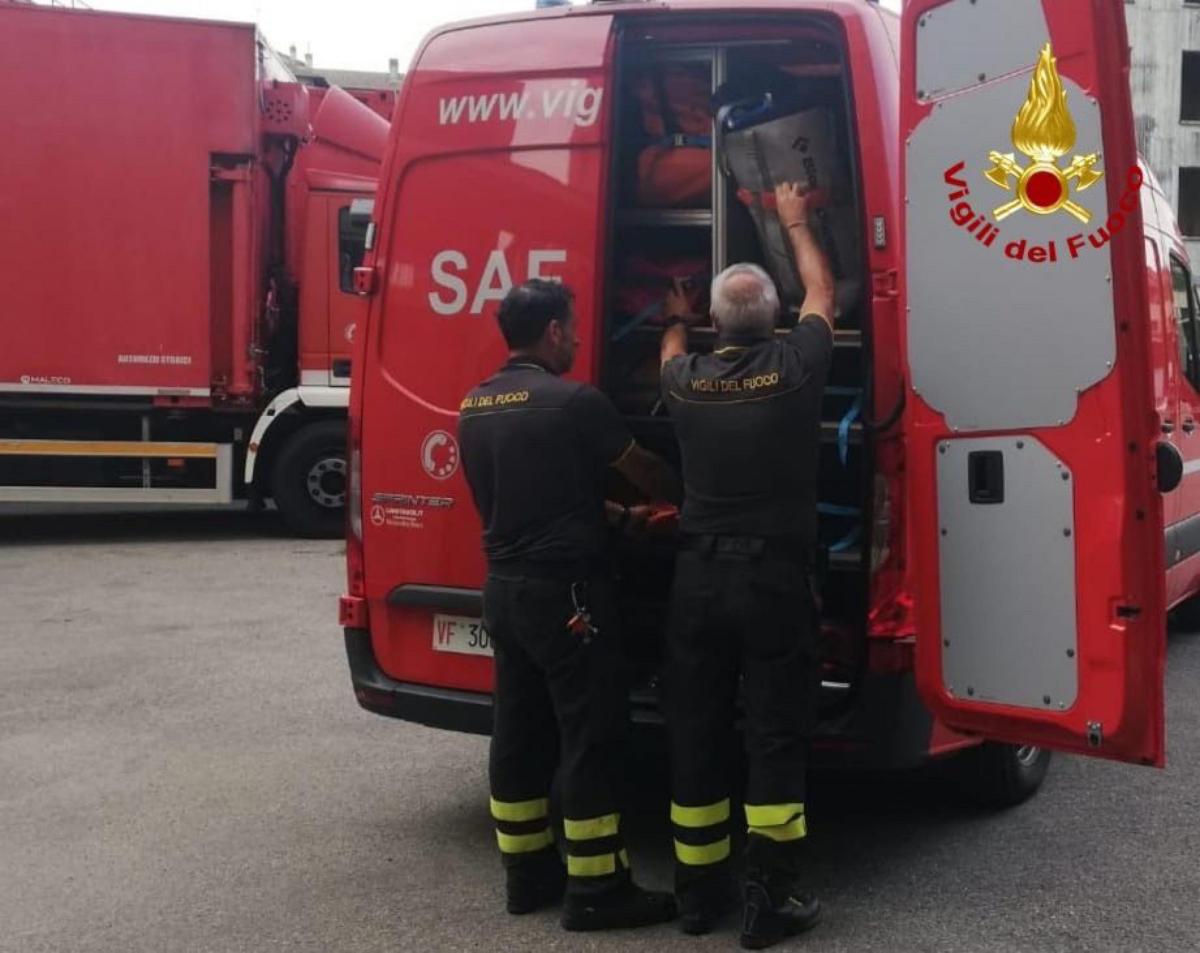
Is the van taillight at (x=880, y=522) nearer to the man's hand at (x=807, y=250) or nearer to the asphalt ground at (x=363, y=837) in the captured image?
the man's hand at (x=807, y=250)

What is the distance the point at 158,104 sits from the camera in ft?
33.3

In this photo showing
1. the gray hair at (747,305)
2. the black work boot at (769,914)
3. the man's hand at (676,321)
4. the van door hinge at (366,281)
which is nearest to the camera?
the black work boot at (769,914)

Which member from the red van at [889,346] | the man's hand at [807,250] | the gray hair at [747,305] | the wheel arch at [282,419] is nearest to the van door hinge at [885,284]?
the red van at [889,346]

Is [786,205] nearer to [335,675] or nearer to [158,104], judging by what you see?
[335,675]

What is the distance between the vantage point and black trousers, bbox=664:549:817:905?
3.44 meters

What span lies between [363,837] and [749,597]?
1698 millimetres

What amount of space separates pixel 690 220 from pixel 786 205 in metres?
0.42

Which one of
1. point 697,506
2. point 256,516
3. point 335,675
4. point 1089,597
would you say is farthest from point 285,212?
point 1089,597

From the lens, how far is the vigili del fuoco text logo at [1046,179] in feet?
10.3

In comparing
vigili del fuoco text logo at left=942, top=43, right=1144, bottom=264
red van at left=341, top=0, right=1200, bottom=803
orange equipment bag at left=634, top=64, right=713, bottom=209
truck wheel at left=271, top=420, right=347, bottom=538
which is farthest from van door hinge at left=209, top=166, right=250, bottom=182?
vigili del fuoco text logo at left=942, top=43, right=1144, bottom=264

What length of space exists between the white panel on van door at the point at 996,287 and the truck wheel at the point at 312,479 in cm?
801

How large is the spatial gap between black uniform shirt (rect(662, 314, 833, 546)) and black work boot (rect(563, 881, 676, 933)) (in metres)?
1.01

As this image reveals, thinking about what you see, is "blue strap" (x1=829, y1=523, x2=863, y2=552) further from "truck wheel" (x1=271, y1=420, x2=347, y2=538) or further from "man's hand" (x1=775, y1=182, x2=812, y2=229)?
"truck wheel" (x1=271, y1=420, x2=347, y2=538)

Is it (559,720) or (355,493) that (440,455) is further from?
(559,720)
